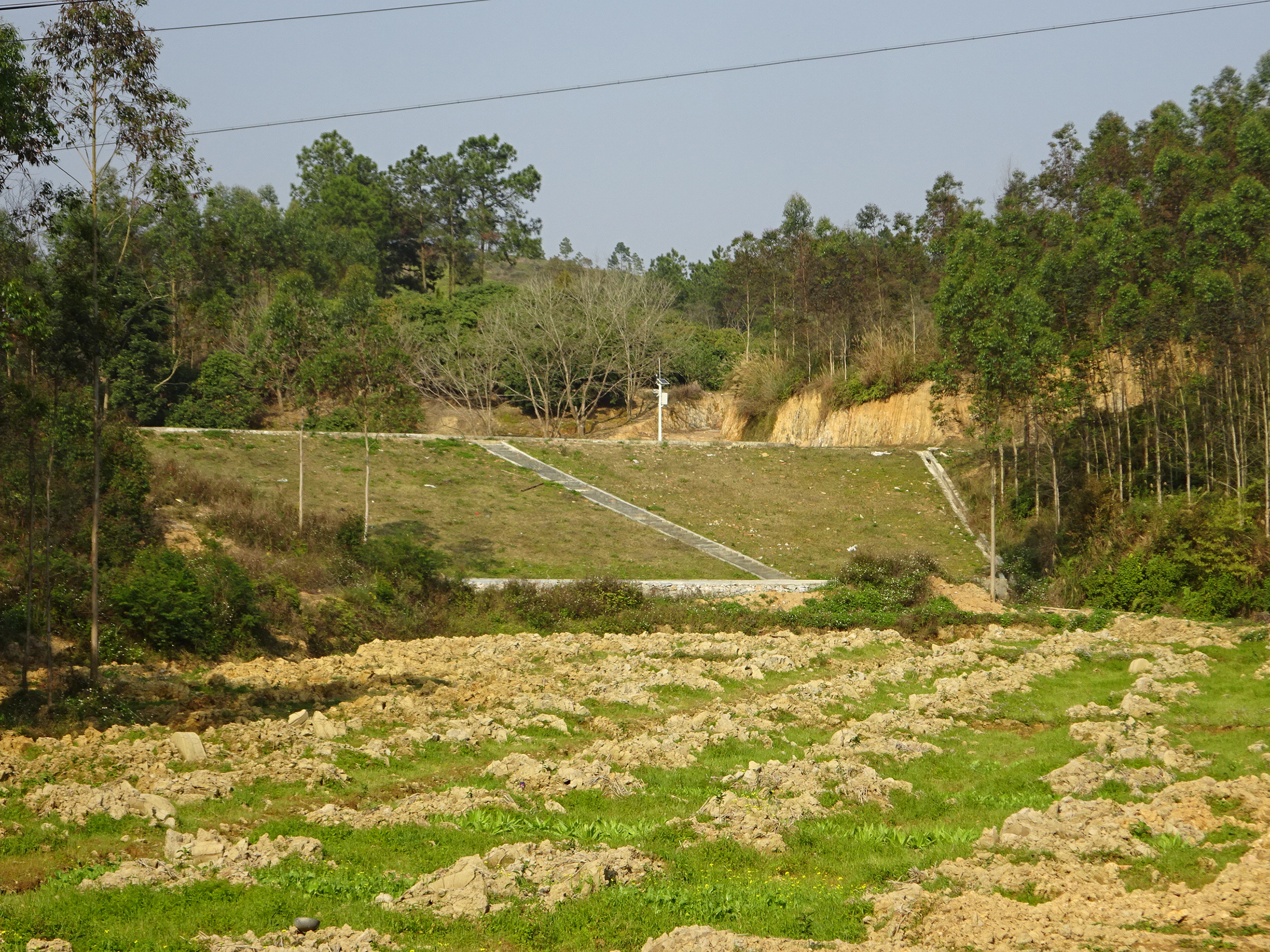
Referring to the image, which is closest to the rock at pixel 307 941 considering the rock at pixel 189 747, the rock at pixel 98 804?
the rock at pixel 98 804

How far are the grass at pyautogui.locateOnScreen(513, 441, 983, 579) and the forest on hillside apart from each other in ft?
6.78

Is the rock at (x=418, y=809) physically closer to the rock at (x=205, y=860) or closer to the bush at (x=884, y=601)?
the rock at (x=205, y=860)

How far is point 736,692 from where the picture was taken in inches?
621

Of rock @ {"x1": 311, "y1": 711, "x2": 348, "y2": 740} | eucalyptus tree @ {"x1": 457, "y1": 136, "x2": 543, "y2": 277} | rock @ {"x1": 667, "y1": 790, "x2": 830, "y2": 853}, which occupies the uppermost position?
eucalyptus tree @ {"x1": 457, "y1": 136, "x2": 543, "y2": 277}

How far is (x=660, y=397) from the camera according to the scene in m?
47.1

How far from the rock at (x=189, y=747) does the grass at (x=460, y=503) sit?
1388 cm

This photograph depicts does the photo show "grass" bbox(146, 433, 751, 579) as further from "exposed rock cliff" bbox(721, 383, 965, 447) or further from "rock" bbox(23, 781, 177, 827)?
"rock" bbox(23, 781, 177, 827)

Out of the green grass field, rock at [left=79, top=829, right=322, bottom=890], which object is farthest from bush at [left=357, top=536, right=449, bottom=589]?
rock at [left=79, top=829, right=322, bottom=890]

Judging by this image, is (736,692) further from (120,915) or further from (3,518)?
(3,518)

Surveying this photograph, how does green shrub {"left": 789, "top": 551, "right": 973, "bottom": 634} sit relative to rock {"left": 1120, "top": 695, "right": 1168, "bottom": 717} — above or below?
above

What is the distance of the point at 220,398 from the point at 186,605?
A: 2786 centimetres

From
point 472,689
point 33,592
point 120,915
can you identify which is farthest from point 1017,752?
point 33,592

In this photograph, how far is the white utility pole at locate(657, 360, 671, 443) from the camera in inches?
1838

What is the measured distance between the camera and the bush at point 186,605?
16.5 meters
